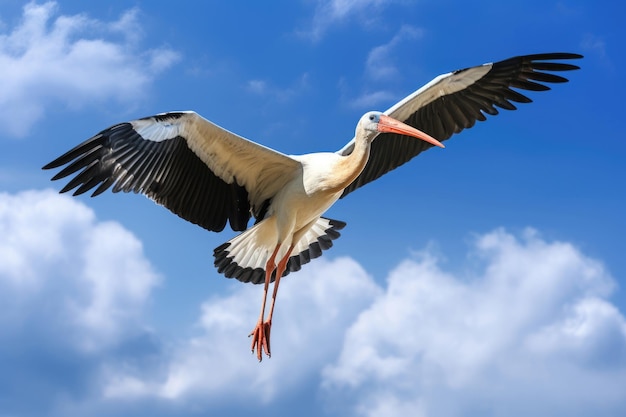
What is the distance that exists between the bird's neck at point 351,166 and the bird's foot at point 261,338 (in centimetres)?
162

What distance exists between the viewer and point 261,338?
9086 mm

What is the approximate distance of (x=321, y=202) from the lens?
8930 millimetres

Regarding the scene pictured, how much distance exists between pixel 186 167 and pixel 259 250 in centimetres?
142

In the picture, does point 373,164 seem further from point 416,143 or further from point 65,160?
point 65,160

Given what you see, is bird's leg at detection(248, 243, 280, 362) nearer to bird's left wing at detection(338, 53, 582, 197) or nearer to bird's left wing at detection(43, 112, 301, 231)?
bird's left wing at detection(43, 112, 301, 231)

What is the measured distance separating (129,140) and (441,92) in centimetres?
355

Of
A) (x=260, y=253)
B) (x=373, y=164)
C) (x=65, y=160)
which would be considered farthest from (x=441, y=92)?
(x=65, y=160)

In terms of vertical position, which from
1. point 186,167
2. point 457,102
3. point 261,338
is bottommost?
point 261,338

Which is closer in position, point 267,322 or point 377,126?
point 377,126

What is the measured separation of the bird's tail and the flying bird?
1 cm

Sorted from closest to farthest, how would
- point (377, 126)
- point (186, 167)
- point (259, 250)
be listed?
point (377, 126), point (186, 167), point (259, 250)

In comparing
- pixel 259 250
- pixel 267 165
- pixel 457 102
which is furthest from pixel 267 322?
pixel 457 102

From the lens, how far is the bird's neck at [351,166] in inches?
337

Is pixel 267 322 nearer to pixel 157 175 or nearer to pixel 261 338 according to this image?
pixel 261 338
